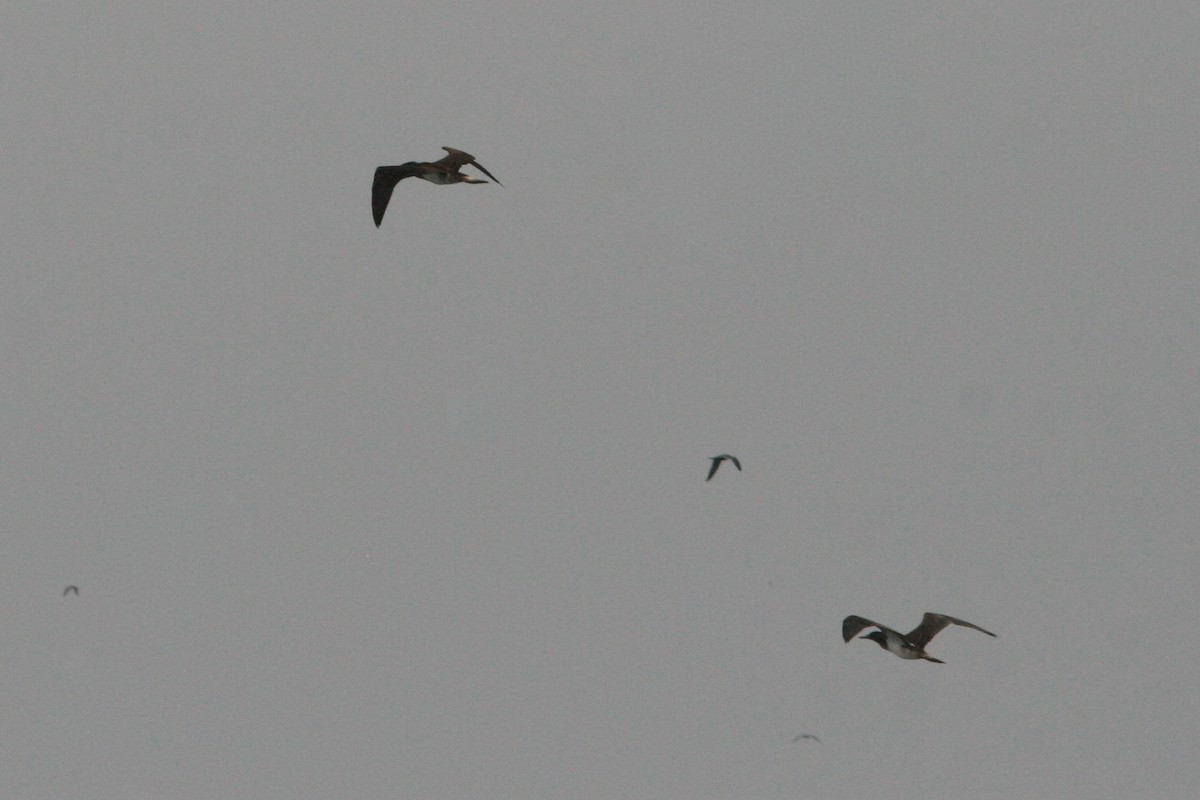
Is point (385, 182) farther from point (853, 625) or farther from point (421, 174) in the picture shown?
point (853, 625)

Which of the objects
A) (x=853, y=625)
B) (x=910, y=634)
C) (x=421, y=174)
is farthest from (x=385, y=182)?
(x=910, y=634)

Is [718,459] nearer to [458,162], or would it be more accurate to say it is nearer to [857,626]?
[857,626]

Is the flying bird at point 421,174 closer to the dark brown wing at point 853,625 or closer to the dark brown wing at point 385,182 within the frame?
the dark brown wing at point 385,182

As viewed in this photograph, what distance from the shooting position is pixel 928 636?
1586 inches

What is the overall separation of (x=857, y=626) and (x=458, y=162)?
14.1 metres

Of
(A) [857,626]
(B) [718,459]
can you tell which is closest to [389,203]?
(A) [857,626]

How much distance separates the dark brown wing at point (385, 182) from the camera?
36.8m

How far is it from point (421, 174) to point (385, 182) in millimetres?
843

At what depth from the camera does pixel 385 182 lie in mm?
37062

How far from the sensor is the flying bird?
3619 centimetres

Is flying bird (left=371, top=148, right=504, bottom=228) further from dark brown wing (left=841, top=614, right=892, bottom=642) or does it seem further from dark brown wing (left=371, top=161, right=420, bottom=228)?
dark brown wing (left=841, top=614, right=892, bottom=642)

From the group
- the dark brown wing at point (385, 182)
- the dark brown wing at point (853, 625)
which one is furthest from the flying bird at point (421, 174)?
the dark brown wing at point (853, 625)

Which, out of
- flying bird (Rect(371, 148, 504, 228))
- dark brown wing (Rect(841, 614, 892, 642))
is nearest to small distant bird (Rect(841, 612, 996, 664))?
dark brown wing (Rect(841, 614, 892, 642))

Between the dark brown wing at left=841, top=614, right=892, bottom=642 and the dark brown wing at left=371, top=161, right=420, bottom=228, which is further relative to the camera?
the dark brown wing at left=841, top=614, right=892, bottom=642
